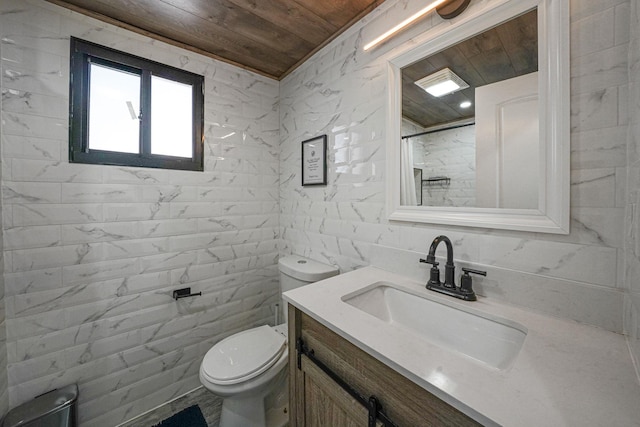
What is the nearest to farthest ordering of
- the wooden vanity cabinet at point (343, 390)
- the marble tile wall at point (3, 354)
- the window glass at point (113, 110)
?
the wooden vanity cabinet at point (343, 390) < the marble tile wall at point (3, 354) < the window glass at point (113, 110)

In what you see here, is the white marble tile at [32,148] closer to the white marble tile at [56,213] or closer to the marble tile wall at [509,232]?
the white marble tile at [56,213]

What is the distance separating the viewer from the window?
1328mm

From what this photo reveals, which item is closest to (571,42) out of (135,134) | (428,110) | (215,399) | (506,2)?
(506,2)

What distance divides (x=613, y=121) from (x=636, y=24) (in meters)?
0.24

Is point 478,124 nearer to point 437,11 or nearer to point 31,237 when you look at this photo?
point 437,11

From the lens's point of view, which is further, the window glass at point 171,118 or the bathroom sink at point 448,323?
the window glass at point 171,118

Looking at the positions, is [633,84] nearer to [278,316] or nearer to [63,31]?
[278,316]

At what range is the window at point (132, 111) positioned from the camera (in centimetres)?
133

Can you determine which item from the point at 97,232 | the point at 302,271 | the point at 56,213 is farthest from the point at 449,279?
the point at 56,213

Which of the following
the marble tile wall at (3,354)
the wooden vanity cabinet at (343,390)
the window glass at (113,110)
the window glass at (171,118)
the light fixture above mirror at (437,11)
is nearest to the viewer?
the wooden vanity cabinet at (343,390)

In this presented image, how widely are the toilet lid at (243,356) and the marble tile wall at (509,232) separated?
1.92ft

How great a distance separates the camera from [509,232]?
2.90 ft

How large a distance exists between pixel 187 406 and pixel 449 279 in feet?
5.84

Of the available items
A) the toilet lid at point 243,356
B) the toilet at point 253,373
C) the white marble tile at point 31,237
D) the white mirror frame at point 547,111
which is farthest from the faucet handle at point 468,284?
the white marble tile at point 31,237
